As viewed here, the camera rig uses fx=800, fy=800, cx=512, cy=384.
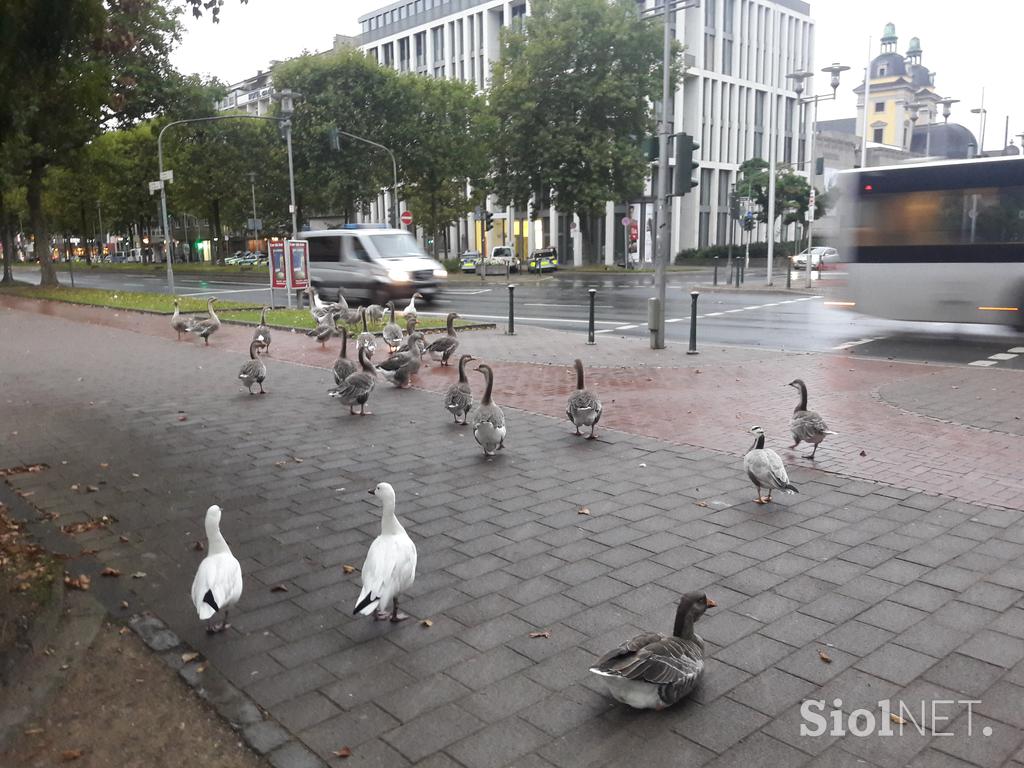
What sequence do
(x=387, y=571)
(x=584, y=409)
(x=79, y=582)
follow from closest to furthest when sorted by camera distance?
(x=387, y=571) < (x=79, y=582) < (x=584, y=409)

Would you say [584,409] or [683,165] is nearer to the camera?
[584,409]

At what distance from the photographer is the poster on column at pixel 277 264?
2373 centimetres

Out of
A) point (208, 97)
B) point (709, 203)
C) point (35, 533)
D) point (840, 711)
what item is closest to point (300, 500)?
point (35, 533)

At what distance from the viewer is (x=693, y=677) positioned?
3414 mm

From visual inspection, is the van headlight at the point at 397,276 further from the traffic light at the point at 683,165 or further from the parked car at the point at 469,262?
the parked car at the point at 469,262

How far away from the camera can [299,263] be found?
2367 centimetres

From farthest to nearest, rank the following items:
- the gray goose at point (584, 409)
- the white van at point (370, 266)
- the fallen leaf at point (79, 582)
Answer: the white van at point (370, 266) < the gray goose at point (584, 409) < the fallen leaf at point (79, 582)

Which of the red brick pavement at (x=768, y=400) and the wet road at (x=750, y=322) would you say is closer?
the red brick pavement at (x=768, y=400)

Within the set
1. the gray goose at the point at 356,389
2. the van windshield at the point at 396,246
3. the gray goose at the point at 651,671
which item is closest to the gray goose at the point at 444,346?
the gray goose at the point at 356,389

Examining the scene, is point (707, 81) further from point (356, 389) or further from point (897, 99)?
point (356, 389)

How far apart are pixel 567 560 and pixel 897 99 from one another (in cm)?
11390

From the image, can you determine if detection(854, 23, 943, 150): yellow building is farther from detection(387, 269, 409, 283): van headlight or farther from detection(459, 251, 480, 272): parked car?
detection(387, 269, 409, 283): van headlight

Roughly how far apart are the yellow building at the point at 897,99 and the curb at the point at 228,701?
108m

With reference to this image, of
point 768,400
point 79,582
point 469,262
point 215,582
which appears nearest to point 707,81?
point 469,262
